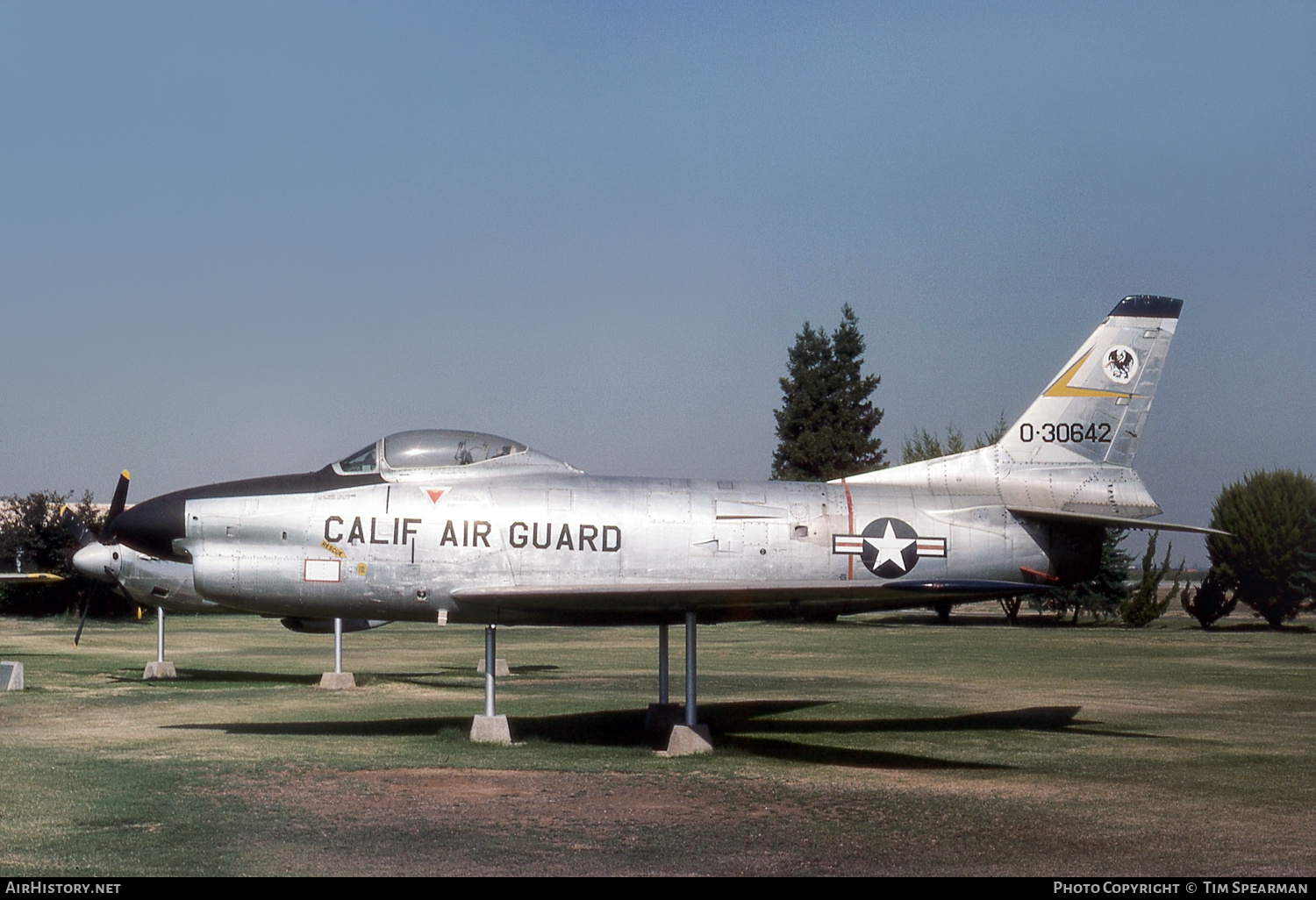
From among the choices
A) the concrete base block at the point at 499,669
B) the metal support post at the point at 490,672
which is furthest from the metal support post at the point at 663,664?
the concrete base block at the point at 499,669

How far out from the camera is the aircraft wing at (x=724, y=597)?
12070 millimetres

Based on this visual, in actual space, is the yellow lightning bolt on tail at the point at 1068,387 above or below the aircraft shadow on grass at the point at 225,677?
above

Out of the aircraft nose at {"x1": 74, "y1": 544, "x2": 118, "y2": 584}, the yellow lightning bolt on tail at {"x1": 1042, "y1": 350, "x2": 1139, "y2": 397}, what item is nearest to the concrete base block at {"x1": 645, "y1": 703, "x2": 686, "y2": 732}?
the yellow lightning bolt on tail at {"x1": 1042, "y1": 350, "x2": 1139, "y2": 397}

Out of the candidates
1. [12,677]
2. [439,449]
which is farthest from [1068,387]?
[12,677]

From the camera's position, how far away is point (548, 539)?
14.2 metres

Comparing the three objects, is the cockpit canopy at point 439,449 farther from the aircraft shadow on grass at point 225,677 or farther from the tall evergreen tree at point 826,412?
the tall evergreen tree at point 826,412

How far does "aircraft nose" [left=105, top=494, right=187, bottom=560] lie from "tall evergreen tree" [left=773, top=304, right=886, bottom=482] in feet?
194

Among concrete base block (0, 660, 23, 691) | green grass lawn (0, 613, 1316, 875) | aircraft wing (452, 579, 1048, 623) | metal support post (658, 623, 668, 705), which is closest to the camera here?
green grass lawn (0, 613, 1316, 875)

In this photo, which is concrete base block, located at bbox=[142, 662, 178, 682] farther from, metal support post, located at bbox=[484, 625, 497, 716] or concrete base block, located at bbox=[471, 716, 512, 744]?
concrete base block, located at bbox=[471, 716, 512, 744]

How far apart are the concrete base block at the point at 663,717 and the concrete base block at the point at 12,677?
37.4 ft

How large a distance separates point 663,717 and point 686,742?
2359mm

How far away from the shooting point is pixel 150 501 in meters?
14.3

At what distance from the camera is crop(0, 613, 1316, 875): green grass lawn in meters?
8.66
